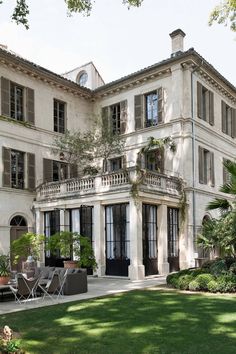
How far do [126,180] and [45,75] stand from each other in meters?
8.30

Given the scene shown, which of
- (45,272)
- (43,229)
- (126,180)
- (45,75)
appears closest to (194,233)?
(126,180)

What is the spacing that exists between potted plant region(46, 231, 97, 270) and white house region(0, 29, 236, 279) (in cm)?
135

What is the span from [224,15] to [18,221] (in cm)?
1363

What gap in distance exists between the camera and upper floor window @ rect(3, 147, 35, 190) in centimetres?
2003

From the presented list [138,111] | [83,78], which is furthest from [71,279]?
[83,78]

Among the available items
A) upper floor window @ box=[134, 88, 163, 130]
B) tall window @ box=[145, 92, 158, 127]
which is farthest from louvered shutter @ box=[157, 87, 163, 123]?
tall window @ box=[145, 92, 158, 127]

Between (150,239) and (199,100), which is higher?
(199,100)

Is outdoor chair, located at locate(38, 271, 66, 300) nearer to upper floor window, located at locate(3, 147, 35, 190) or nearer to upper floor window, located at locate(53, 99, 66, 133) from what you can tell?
upper floor window, located at locate(3, 147, 35, 190)

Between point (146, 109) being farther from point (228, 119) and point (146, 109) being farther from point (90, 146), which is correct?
point (228, 119)

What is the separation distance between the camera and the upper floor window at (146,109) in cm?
2200

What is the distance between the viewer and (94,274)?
725 inches

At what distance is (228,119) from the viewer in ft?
83.9

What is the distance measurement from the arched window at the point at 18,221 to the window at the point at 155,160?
6.96 metres

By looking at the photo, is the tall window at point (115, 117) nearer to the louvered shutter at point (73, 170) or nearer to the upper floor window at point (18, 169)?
the louvered shutter at point (73, 170)
